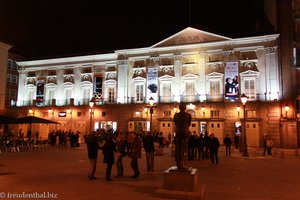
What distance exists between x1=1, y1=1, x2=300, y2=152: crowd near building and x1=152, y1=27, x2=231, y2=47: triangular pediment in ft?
0.40

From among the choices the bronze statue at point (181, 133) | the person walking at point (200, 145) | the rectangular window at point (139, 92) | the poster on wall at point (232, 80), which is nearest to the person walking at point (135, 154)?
the bronze statue at point (181, 133)

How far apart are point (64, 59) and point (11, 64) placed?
12410mm

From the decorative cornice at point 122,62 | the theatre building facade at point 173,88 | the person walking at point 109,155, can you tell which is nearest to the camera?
the person walking at point 109,155

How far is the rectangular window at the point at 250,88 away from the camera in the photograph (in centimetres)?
3262

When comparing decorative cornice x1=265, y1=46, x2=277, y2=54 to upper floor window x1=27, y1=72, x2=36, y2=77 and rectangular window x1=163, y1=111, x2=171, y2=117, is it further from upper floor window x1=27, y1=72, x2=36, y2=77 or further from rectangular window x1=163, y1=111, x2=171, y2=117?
upper floor window x1=27, y1=72, x2=36, y2=77

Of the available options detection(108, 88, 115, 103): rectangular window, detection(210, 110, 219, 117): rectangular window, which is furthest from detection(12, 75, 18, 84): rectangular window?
detection(210, 110, 219, 117): rectangular window

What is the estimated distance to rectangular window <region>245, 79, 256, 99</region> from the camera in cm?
3262

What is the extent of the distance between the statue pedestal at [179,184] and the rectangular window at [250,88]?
2676cm

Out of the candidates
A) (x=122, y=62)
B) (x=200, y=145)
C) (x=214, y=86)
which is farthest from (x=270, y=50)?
(x=200, y=145)

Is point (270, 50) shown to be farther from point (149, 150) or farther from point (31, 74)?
point (31, 74)

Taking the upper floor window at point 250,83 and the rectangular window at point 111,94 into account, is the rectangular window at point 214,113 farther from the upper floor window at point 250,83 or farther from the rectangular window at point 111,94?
the rectangular window at point 111,94

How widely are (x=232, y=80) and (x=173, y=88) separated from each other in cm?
745

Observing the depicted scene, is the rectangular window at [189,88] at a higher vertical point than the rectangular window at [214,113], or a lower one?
higher

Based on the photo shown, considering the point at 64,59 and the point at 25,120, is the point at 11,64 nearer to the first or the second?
the point at 64,59
